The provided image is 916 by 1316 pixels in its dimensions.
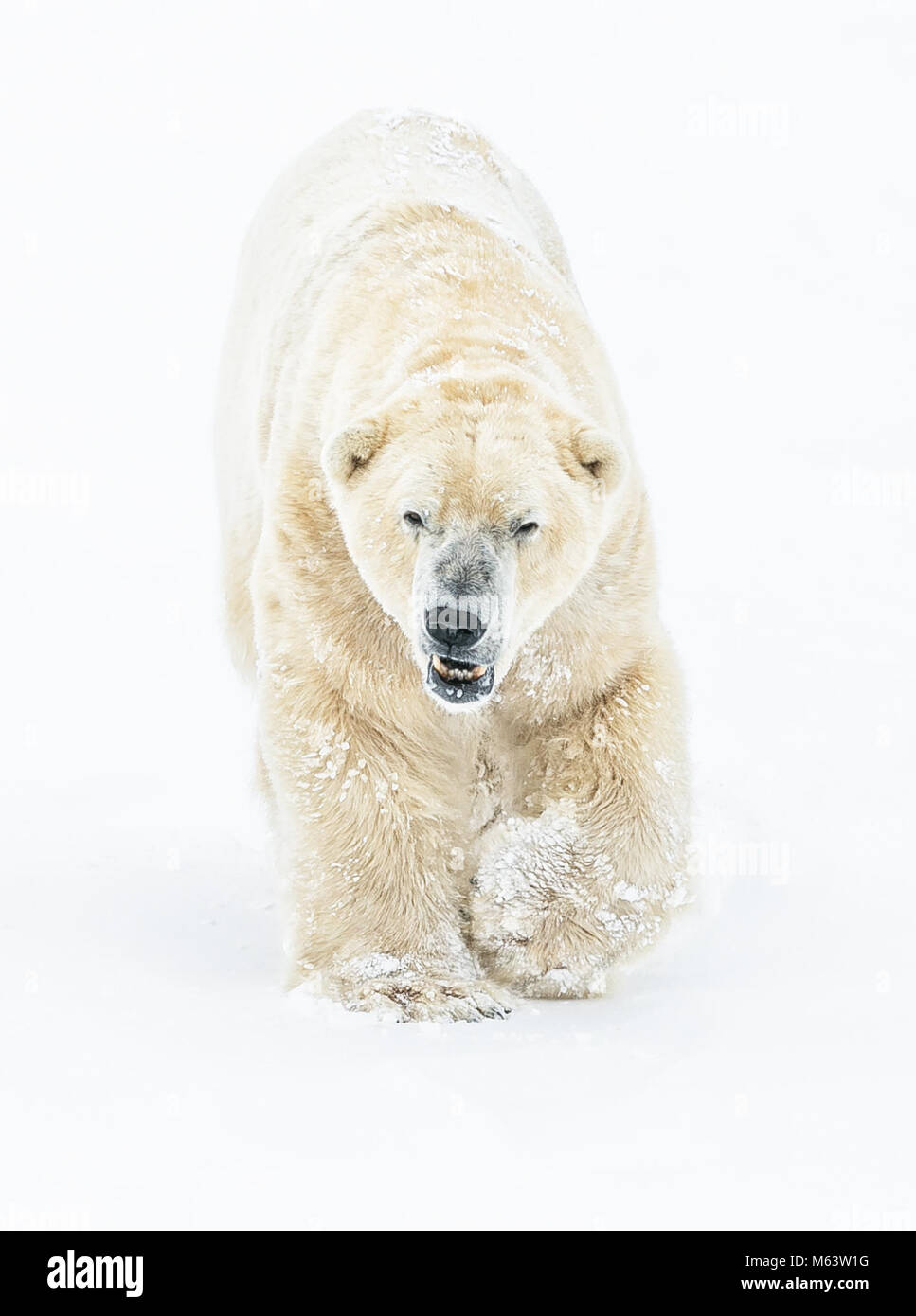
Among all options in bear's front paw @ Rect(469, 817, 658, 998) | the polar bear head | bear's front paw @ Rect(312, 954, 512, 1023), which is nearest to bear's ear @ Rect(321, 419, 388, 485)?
the polar bear head

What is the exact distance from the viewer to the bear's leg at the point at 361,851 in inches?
174

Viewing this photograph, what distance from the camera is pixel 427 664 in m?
3.88

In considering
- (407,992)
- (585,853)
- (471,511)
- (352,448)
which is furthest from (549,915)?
(352,448)

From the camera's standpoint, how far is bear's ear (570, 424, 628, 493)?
4137 mm

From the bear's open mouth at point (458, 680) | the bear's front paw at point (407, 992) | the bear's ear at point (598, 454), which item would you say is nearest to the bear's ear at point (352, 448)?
the bear's ear at point (598, 454)

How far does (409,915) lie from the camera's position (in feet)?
14.6

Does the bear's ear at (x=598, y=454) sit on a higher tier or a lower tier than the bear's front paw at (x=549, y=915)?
higher

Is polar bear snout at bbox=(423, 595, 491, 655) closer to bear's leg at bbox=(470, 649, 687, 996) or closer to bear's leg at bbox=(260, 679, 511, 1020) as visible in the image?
bear's leg at bbox=(260, 679, 511, 1020)

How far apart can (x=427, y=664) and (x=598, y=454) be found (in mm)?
712

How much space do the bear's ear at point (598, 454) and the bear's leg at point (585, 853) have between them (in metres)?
0.66

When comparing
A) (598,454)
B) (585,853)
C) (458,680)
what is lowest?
(585,853)

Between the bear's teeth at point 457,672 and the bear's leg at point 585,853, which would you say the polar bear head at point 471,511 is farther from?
the bear's leg at point 585,853

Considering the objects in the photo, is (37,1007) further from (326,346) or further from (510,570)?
(326,346)

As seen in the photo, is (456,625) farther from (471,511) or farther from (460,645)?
(471,511)
